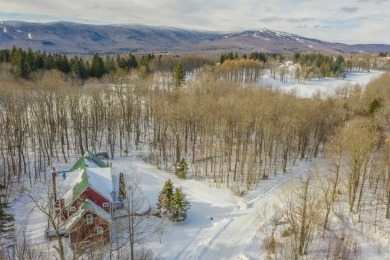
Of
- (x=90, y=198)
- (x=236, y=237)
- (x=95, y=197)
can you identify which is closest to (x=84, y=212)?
(x=90, y=198)

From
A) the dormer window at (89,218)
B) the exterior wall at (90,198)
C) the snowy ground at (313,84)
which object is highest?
the snowy ground at (313,84)

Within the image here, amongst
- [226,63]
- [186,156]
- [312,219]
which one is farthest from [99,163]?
[226,63]

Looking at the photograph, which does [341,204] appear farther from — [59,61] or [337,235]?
[59,61]

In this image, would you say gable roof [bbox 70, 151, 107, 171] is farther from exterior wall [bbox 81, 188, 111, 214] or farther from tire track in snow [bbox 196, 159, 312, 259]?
tire track in snow [bbox 196, 159, 312, 259]

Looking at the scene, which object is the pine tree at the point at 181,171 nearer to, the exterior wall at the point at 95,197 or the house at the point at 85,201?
the house at the point at 85,201

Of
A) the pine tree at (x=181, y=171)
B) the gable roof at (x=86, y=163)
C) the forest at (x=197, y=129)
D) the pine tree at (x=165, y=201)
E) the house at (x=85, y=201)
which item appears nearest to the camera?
the house at (x=85, y=201)

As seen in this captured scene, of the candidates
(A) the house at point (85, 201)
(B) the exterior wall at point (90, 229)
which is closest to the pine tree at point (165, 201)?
(A) the house at point (85, 201)

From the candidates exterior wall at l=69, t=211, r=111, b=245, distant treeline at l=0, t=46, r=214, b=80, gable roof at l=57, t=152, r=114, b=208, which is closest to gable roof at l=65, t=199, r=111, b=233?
exterior wall at l=69, t=211, r=111, b=245
